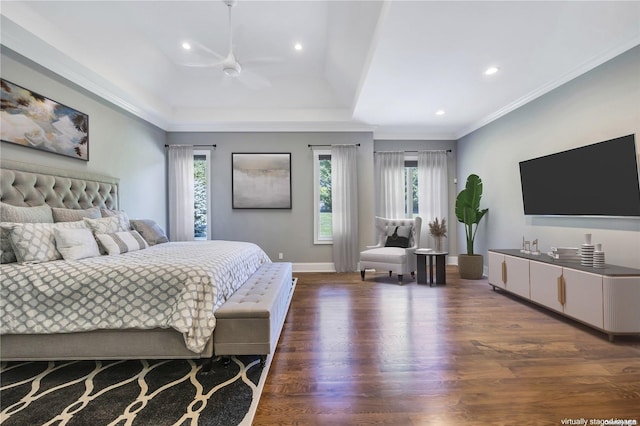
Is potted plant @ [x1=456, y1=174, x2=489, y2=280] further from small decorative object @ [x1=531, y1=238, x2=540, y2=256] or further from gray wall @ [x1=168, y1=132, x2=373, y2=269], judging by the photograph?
gray wall @ [x1=168, y1=132, x2=373, y2=269]

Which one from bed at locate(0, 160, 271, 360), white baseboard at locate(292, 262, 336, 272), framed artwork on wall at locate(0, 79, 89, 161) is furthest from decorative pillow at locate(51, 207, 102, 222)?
white baseboard at locate(292, 262, 336, 272)

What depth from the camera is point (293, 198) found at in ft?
18.3

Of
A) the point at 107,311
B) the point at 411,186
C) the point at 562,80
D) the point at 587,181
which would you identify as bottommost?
the point at 107,311

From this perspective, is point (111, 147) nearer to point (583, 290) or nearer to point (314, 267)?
point (314, 267)

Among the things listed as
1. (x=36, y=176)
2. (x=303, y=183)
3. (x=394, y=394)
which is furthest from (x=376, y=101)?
(x=36, y=176)

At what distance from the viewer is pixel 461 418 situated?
1568 mm

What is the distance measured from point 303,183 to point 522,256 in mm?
3660

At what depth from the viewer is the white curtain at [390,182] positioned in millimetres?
5812

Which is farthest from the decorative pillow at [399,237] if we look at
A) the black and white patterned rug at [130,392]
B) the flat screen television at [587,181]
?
the black and white patterned rug at [130,392]

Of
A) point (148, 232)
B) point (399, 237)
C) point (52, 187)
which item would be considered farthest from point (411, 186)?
point (52, 187)

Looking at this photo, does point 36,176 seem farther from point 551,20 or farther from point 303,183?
point 551,20

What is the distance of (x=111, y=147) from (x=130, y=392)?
3453mm

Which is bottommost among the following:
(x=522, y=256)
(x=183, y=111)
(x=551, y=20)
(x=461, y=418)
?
(x=461, y=418)

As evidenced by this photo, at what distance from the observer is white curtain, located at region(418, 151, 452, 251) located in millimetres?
5855
